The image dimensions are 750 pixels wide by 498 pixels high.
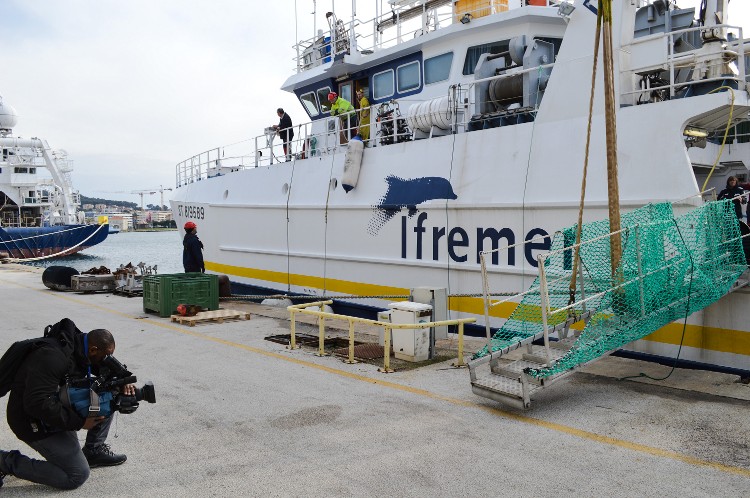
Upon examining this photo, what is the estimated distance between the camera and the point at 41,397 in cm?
323

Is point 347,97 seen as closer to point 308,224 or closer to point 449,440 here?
point 308,224

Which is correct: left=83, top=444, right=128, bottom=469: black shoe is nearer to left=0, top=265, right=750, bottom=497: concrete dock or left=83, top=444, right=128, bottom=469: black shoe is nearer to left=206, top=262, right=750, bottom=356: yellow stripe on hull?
left=0, top=265, right=750, bottom=497: concrete dock

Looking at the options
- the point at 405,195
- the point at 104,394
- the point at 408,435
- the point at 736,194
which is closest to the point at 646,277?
the point at 736,194

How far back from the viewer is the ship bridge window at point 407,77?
11.5 metres

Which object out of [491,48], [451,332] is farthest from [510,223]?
[491,48]

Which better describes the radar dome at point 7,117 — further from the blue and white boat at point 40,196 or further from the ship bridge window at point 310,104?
the ship bridge window at point 310,104

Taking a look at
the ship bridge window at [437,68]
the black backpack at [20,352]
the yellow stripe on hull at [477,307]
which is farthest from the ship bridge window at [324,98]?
the black backpack at [20,352]

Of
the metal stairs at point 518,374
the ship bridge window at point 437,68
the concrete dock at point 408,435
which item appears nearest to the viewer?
the concrete dock at point 408,435

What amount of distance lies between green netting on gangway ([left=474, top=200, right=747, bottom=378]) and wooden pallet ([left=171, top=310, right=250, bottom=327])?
5.02 metres

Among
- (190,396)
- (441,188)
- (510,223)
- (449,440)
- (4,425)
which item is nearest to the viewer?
(449,440)

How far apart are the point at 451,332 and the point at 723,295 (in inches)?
163

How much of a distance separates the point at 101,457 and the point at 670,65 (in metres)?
6.47

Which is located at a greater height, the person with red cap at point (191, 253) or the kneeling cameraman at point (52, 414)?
the person with red cap at point (191, 253)

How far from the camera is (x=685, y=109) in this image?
640 centimetres
